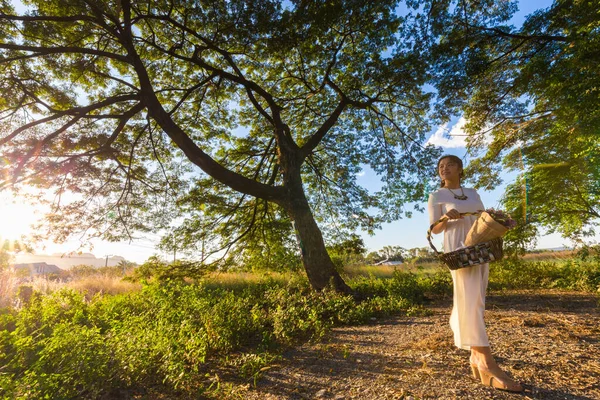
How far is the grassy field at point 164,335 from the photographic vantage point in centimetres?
240

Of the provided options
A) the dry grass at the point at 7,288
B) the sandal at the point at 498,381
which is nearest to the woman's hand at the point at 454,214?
the sandal at the point at 498,381

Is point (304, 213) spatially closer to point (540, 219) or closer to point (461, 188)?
point (461, 188)

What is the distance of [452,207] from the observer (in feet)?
8.07

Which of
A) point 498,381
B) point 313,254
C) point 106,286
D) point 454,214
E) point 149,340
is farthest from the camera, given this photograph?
point 106,286

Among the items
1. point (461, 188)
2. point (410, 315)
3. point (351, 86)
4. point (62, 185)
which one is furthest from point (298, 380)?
point (62, 185)

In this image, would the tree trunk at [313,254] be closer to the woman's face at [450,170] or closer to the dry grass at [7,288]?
the woman's face at [450,170]

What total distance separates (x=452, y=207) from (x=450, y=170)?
411 millimetres

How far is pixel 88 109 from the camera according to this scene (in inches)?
220

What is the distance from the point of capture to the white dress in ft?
7.39

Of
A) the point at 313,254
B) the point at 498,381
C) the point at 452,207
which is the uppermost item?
the point at 452,207

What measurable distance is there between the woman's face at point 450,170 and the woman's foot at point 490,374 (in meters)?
1.60

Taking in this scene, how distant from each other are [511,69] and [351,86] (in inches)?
158

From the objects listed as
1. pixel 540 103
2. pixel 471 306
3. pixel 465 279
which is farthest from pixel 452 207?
pixel 540 103

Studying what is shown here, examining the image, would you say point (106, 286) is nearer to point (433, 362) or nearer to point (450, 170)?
point (433, 362)
